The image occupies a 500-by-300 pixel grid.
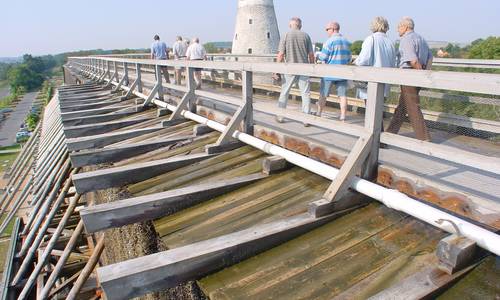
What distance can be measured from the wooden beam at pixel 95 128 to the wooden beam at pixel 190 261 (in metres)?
5.39

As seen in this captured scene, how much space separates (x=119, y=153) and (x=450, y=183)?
13.9 feet

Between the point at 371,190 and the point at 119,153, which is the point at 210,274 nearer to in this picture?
the point at 371,190

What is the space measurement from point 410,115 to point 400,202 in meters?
1.36

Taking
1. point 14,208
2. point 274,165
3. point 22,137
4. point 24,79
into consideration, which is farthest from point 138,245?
point 24,79

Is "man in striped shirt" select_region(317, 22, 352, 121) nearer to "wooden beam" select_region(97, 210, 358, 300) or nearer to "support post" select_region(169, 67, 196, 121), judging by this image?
"support post" select_region(169, 67, 196, 121)

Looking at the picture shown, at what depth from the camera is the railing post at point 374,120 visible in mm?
3084

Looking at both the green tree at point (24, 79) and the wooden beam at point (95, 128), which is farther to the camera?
the green tree at point (24, 79)

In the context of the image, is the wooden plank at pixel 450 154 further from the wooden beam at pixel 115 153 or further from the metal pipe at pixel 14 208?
the metal pipe at pixel 14 208

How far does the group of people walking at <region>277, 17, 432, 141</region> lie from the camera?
3879mm

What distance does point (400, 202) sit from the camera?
2871 millimetres

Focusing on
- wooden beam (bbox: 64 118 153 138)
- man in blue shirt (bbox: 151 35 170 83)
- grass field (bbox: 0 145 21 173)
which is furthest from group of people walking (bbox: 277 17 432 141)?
grass field (bbox: 0 145 21 173)

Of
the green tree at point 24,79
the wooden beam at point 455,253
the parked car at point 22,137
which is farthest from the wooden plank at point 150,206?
the green tree at point 24,79

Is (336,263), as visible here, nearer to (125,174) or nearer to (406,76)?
(406,76)

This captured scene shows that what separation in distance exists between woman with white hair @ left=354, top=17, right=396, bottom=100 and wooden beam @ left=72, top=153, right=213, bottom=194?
2604 millimetres
